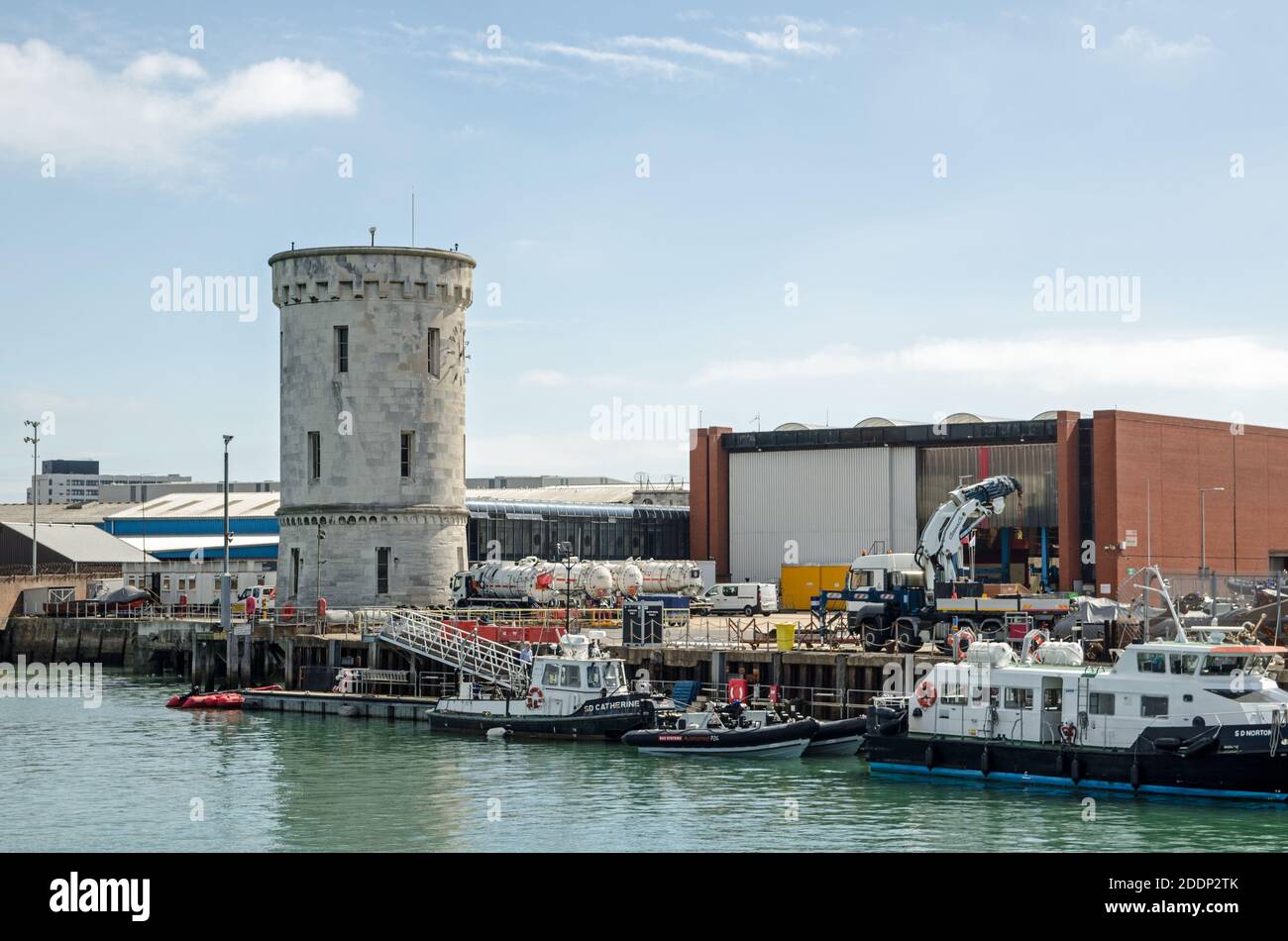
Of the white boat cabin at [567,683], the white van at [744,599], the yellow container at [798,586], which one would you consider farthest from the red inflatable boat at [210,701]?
the yellow container at [798,586]

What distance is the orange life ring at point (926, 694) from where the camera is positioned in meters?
43.0

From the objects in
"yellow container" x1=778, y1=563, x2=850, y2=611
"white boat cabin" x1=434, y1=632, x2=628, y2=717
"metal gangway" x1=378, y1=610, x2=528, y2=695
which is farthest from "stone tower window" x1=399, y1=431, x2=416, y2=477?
"white boat cabin" x1=434, y1=632, x2=628, y2=717

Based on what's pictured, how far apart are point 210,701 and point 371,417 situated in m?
18.9

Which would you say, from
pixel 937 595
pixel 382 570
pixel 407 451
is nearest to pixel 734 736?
pixel 937 595

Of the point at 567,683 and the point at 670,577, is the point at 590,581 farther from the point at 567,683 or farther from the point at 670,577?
the point at 567,683

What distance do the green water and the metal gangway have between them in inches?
258

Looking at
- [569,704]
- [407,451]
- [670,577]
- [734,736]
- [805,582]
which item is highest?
[407,451]

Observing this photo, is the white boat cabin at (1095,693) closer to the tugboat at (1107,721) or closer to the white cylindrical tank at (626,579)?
the tugboat at (1107,721)

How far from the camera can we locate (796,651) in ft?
178

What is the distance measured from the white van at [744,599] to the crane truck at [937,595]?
26.5m

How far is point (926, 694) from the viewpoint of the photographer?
43.1m

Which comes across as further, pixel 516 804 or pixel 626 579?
pixel 626 579

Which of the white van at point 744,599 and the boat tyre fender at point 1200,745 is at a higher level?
the white van at point 744,599
